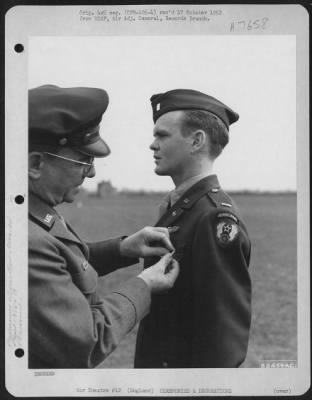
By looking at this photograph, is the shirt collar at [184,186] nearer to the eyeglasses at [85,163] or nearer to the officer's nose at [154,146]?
the officer's nose at [154,146]

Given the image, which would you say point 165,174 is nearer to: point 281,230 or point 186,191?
point 186,191

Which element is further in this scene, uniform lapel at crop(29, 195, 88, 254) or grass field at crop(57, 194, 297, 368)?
grass field at crop(57, 194, 297, 368)

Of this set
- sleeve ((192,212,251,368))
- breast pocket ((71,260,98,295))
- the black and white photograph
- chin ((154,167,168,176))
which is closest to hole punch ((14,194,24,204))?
the black and white photograph

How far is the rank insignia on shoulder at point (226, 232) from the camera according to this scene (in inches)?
47.3

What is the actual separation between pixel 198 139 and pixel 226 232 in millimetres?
240

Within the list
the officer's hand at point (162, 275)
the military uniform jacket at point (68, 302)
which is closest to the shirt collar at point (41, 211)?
the military uniform jacket at point (68, 302)

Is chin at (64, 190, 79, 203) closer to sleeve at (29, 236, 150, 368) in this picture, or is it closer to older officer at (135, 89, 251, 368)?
sleeve at (29, 236, 150, 368)

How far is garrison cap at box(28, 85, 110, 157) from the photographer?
115 centimetres

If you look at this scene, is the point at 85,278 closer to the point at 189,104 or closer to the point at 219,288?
the point at 219,288

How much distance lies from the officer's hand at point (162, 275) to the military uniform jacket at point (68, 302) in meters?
0.03

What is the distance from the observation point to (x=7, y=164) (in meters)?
1.28

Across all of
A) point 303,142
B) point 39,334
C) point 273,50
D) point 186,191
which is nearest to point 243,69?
point 273,50

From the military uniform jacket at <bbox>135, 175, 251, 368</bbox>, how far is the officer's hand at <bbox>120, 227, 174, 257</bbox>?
2 centimetres

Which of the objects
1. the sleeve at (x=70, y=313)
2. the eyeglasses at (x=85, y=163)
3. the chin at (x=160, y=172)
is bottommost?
the sleeve at (x=70, y=313)
